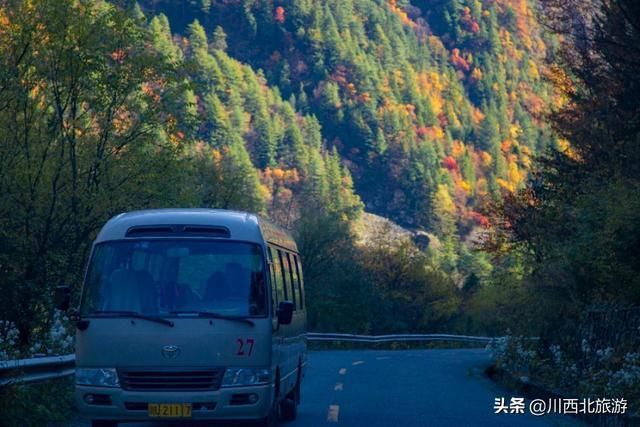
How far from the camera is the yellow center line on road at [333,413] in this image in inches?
608

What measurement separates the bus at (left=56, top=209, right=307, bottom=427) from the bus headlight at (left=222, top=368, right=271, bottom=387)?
11 millimetres

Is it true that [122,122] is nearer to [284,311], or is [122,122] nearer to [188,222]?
[188,222]

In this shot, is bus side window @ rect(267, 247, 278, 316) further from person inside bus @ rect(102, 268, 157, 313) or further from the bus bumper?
person inside bus @ rect(102, 268, 157, 313)

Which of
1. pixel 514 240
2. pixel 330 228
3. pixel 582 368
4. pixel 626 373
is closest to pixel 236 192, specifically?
pixel 330 228

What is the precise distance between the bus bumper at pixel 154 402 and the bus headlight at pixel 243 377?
7 cm

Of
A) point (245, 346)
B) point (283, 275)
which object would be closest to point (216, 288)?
point (245, 346)

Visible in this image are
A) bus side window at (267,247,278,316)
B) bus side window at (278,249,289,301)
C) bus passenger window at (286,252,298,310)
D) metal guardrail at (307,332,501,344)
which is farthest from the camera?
metal guardrail at (307,332,501,344)

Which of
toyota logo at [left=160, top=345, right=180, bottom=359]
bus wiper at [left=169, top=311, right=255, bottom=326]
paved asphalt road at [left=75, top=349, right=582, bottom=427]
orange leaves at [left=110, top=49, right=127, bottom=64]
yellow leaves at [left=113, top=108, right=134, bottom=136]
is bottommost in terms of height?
paved asphalt road at [left=75, top=349, right=582, bottom=427]

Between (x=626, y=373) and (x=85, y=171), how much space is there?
705 inches

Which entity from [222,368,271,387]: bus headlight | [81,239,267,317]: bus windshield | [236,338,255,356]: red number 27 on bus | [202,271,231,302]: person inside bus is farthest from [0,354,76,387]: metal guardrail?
[236,338,255,356]: red number 27 on bus

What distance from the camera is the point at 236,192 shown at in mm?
65688

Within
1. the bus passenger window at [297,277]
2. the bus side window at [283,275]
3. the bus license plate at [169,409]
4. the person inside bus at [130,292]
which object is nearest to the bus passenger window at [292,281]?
the bus passenger window at [297,277]

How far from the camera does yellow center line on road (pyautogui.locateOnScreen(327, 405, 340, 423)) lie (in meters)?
15.4

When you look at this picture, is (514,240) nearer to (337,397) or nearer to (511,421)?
(337,397)
